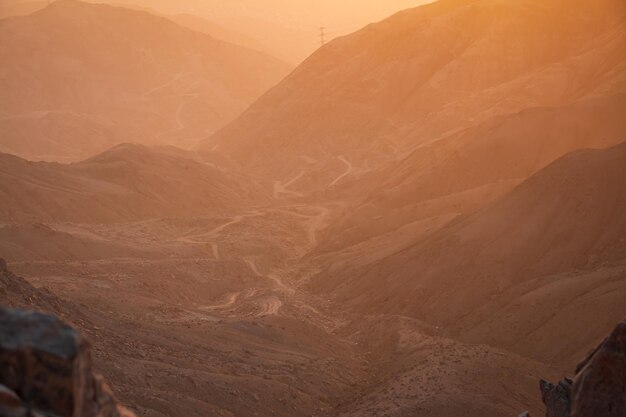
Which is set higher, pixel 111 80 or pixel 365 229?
pixel 111 80

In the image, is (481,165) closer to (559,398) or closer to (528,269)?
(528,269)

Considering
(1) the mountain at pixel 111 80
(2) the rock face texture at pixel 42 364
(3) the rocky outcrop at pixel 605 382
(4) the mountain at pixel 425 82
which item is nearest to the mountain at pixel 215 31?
(1) the mountain at pixel 111 80

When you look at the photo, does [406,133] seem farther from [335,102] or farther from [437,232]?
[437,232]

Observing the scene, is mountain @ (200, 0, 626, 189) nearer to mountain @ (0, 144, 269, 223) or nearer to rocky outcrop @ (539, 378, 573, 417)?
mountain @ (0, 144, 269, 223)

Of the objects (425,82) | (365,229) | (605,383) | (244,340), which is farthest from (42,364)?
(425,82)

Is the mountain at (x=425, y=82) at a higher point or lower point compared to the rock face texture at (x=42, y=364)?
higher

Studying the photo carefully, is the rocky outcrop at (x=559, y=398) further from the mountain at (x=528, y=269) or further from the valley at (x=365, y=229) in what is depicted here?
the mountain at (x=528, y=269)

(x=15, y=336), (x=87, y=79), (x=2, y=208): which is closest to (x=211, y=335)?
(x=15, y=336)
